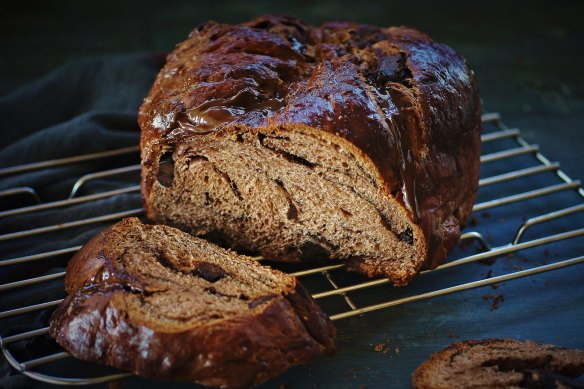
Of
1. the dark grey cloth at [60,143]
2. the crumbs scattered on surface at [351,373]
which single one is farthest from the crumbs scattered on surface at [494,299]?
the dark grey cloth at [60,143]

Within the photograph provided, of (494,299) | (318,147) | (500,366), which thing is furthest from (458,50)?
(500,366)

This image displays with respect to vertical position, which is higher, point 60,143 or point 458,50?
point 458,50

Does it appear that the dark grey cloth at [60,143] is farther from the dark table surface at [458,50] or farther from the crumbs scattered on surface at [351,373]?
the crumbs scattered on surface at [351,373]

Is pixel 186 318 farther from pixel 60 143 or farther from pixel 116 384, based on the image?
pixel 60 143

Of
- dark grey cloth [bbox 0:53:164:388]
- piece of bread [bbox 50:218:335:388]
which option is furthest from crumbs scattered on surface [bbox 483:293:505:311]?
dark grey cloth [bbox 0:53:164:388]

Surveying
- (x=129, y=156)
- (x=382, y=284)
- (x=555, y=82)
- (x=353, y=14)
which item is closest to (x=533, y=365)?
(x=382, y=284)
